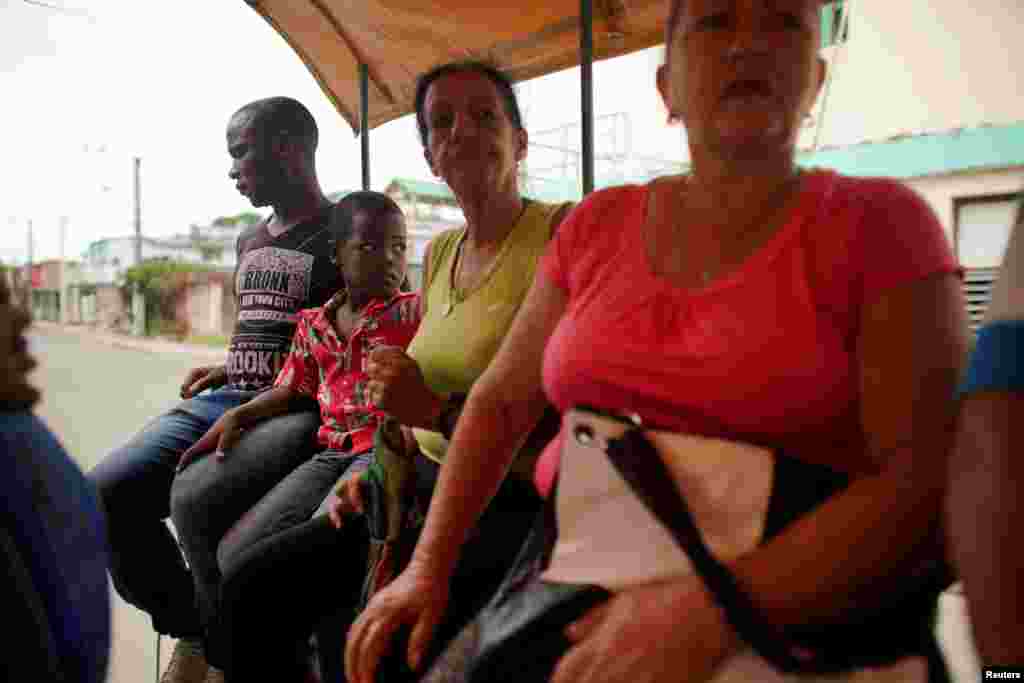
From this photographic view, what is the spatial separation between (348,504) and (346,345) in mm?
658

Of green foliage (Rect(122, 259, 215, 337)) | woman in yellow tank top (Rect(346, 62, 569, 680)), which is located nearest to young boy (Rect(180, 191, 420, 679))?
woman in yellow tank top (Rect(346, 62, 569, 680))

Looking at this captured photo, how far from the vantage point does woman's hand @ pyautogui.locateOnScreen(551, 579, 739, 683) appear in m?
0.85

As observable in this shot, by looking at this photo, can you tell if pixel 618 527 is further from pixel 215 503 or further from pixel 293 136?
pixel 293 136

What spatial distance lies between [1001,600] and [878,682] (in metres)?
0.18

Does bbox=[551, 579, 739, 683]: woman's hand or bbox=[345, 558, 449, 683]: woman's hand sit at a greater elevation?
bbox=[551, 579, 739, 683]: woman's hand

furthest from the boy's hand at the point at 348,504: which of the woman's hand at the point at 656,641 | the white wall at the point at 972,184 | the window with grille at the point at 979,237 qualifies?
the white wall at the point at 972,184

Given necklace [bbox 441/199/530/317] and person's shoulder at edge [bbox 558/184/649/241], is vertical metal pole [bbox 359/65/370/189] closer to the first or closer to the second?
necklace [bbox 441/199/530/317]

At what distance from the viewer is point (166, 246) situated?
30672 millimetres

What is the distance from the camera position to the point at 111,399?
349 inches

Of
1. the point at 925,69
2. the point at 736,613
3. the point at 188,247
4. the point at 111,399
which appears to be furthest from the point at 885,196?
the point at 188,247

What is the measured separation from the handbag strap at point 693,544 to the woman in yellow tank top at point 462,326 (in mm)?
416

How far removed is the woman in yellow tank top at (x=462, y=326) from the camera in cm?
125

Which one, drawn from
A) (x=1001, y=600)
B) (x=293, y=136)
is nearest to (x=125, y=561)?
(x=293, y=136)

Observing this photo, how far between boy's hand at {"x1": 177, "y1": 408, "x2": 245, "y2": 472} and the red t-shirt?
1489mm
